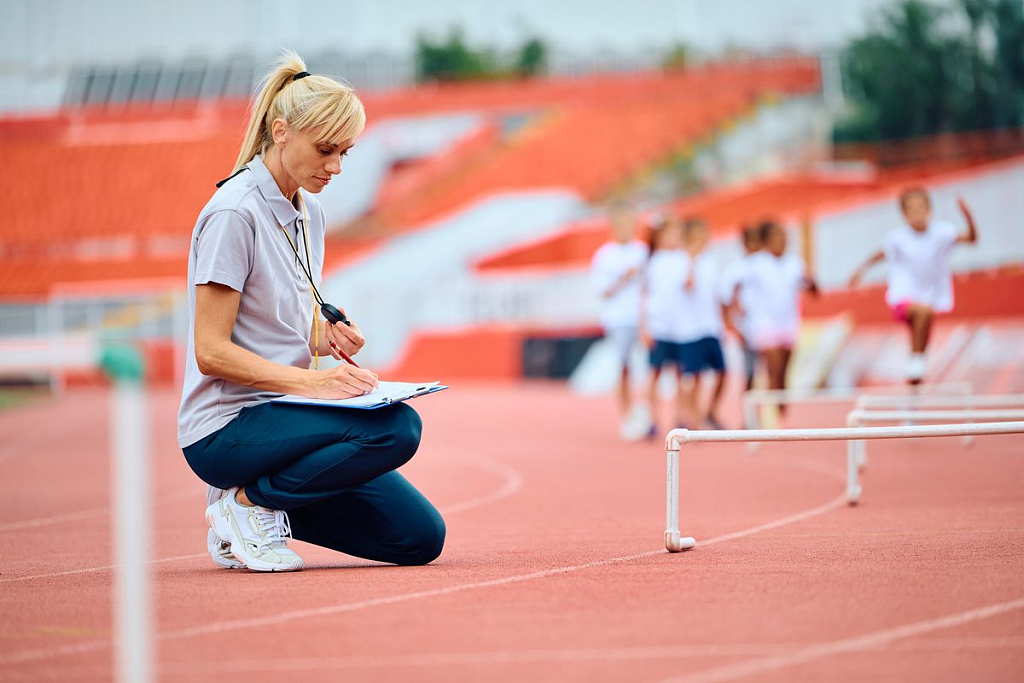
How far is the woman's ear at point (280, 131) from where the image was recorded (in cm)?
500

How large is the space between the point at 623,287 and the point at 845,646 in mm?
10063

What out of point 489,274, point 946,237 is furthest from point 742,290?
point 489,274

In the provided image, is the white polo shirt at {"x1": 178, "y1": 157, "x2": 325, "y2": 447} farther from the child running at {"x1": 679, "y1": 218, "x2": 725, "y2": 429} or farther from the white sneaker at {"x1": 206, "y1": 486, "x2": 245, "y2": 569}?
the child running at {"x1": 679, "y1": 218, "x2": 725, "y2": 429}

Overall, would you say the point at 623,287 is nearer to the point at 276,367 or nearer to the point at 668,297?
the point at 668,297

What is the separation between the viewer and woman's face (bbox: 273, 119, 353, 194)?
4.96 m

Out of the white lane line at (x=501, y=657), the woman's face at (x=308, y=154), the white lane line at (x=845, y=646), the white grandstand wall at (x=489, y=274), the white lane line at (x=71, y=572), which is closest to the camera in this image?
the white lane line at (x=845, y=646)

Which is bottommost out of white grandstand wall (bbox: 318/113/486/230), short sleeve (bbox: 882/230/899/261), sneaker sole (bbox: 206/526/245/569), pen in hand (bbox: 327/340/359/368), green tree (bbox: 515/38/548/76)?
sneaker sole (bbox: 206/526/245/569)

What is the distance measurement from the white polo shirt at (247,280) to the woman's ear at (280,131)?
0.13 metres

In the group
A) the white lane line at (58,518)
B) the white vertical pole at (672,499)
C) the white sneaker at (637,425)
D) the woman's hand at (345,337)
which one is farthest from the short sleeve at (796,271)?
the woman's hand at (345,337)

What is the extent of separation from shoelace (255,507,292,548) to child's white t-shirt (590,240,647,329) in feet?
28.4

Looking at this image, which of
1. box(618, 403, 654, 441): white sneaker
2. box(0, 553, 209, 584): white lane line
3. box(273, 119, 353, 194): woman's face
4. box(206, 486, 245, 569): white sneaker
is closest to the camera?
box(273, 119, 353, 194): woman's face

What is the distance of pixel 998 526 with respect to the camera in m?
6.35

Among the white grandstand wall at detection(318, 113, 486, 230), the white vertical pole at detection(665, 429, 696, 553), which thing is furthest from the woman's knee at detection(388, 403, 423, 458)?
the white grandstand wall at detection(318, 113, 486, 230)

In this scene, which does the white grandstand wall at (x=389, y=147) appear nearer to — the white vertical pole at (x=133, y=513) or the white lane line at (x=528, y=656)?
the white lane line at (x=528, y=656)
